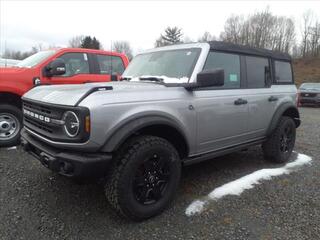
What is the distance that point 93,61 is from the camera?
655cm

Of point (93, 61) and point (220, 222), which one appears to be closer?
point (220, 222)

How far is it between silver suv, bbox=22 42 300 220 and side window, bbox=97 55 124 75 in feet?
7.51

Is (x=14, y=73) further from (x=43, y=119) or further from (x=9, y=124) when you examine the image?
(x=43, y=119)

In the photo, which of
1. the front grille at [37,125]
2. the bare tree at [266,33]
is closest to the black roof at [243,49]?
the front grille at [37,125]

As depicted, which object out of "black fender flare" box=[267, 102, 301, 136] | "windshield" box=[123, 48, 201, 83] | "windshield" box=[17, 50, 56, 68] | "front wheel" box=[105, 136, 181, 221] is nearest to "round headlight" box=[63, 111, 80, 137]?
"front wheel" box=[105, 136, 181, 221]

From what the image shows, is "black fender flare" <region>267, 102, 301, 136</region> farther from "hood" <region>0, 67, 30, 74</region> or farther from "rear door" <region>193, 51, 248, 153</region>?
"hood" <region>0, 67, 30, 74</region>

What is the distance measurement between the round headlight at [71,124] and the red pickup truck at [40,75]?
2500mm

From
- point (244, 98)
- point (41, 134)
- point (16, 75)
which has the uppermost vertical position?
point (16, 75)

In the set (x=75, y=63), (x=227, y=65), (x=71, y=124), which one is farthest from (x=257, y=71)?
(x=75, y=63)

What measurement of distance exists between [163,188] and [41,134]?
1.40 m

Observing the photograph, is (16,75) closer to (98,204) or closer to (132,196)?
(98,204)

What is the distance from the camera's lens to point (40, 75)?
18.6 ft

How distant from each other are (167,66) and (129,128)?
138cm

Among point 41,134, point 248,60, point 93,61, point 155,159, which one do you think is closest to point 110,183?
point 155,159
